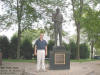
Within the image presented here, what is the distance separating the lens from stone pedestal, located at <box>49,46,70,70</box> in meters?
11.5

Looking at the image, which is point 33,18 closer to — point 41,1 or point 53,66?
point 41,1

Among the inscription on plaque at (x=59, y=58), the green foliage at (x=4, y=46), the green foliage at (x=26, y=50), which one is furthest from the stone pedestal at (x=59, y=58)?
the green foliage at (x=4, y=46)

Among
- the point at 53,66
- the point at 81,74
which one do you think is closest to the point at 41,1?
the point at 53,66

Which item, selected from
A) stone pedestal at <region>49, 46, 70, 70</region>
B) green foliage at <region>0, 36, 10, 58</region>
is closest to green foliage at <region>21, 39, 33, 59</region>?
green foliage at <region>0, 36, 10, 58</region>

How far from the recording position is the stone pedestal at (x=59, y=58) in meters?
11.5

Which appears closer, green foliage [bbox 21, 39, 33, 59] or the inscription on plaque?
the inscription on plaque

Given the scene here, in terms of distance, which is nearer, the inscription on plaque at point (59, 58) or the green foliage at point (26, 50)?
the inscription on plaque at point (59, 58)

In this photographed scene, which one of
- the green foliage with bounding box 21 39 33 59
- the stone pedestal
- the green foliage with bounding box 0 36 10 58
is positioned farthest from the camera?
the green foliage with bounding box 21 39 33 59

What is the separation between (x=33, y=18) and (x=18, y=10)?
2379mm

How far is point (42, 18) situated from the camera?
25.1 metres

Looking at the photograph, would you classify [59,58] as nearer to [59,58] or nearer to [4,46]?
[59,58]

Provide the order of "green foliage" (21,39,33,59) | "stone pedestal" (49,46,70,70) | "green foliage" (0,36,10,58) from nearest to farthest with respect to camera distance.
Answer: "stone pedestal" (49,46,70,70), "green foliage" (0,36,10,58), "green foliage" (21,39,33,59)

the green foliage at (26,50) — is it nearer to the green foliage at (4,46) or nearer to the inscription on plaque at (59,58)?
the green foliage at (4,46)

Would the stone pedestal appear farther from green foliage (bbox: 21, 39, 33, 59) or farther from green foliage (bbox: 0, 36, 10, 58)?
green foliage (bbox: 0, 36, 10, 58)
